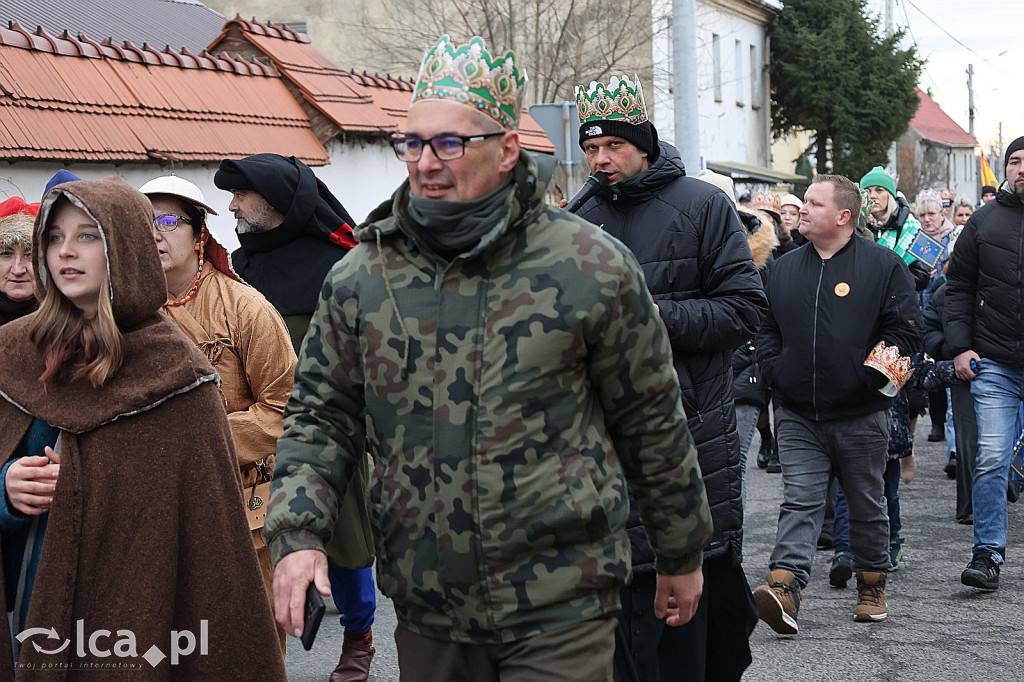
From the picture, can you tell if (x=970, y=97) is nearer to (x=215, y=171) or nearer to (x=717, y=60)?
(x=717, y=60)

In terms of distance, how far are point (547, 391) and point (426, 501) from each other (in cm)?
36

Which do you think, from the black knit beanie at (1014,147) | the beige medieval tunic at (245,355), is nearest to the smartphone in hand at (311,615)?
the beige medieval tunic at (245,355)

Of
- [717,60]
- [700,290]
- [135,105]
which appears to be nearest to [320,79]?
[135,105]

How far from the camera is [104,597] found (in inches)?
143

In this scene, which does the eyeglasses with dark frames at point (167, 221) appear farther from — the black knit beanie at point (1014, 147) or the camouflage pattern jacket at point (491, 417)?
the black knit beanie at point (1014, 147)

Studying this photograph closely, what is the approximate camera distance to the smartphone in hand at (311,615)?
9.45 ft

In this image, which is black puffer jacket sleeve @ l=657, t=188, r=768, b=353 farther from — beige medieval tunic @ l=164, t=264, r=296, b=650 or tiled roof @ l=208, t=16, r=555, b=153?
tiled roof @ l=208, t=16, r=555, b=153

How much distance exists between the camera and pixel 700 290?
4.74 meters

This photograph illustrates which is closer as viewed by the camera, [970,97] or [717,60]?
[717,60]

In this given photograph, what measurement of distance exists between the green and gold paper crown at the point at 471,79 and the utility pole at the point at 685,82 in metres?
10.7

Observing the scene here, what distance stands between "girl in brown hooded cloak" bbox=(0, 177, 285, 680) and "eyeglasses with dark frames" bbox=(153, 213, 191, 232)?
3.39ft

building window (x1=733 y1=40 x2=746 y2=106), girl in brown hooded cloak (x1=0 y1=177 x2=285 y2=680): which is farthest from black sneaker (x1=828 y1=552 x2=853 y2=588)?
building window (x1=733 y1=40 x2=746 y2=106)

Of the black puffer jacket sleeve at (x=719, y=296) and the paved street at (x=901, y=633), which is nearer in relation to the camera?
the black puffer jacket sleeve at (x=719, y=296)

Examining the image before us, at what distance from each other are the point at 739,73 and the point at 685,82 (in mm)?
28488
